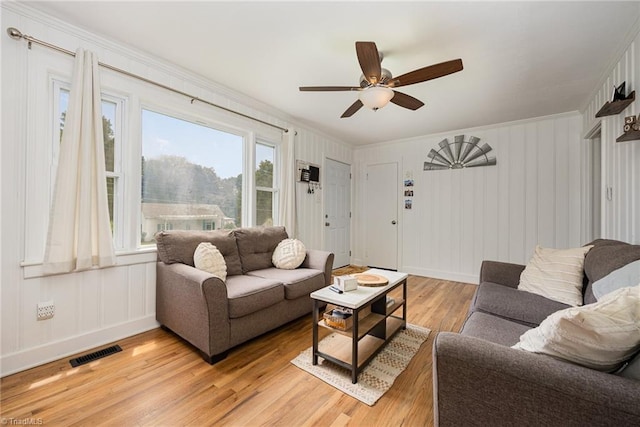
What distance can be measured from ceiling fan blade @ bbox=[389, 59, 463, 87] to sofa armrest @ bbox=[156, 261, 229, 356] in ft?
6.67

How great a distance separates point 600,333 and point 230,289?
207cm

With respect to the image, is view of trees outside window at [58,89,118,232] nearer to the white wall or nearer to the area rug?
the white wall

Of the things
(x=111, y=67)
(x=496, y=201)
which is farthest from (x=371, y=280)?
(x=496, y=201)

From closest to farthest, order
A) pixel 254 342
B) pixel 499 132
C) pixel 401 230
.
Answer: pixel 254 342 → pixel 499 132 → pixel 401 230

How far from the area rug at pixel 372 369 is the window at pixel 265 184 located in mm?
1952

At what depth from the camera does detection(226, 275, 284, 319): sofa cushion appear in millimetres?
1963

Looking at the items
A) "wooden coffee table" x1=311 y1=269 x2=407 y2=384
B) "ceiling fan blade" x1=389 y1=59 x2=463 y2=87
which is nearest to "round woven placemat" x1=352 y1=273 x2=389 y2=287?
"wooden coffee table" x1=311 y1=269 x2=407 y2=384

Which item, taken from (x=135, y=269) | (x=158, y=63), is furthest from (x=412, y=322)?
(x=158, y=63)

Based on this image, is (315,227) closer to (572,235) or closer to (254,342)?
(254,342)

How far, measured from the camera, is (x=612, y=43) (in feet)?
6.70

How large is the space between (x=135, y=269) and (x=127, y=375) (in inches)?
35.3

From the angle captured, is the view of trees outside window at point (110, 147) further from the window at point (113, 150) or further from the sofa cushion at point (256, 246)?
the sofa cushion at point (256, 246)

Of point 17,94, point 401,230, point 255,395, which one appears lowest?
point 255,395

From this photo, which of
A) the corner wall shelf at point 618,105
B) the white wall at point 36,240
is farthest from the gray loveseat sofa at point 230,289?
the corner wall shelf at point 618,105
